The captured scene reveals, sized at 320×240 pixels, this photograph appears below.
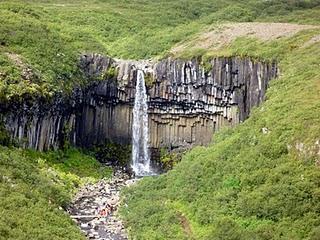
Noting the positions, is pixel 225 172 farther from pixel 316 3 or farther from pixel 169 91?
pixel 316 3

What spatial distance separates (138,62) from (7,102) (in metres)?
19.5

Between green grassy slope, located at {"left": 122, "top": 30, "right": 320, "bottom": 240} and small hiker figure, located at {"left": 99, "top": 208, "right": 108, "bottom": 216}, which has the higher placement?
green grassy slope, located at {"left": 122, "top": 30, "right": 320, "bottom": 240}

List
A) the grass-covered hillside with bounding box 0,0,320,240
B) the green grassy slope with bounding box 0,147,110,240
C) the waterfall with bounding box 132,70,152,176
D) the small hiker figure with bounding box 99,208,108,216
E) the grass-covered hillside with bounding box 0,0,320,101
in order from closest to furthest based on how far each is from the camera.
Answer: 1. the green grassy slope with bounding box 0,147,110,240
2. the grass-covered hillside with bounding box 0,0,320,240
3. the small hiker figure with bounding box 99,208,108,216
4. the grass-covered hillside with bounding box 0,0,320,101
5. the waterfall with bounding box 132,70,152,176

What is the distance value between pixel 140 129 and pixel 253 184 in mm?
24352

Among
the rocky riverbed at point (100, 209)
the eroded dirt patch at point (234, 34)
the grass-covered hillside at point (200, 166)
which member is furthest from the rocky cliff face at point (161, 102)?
the rocky riverbed at point (100, 209)

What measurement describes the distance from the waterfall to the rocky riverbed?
668 cm

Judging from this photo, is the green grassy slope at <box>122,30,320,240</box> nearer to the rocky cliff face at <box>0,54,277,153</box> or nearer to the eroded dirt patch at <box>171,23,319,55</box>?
the rocky cliff face at <box>0,54,277,153</box>

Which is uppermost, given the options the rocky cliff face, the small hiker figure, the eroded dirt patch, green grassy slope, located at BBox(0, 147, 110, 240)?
the eroded dirt patch

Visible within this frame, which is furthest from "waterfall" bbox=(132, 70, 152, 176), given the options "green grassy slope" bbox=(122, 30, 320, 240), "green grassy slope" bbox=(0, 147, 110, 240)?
"green grassy slope" bbox=(122, 30, 320, 240)

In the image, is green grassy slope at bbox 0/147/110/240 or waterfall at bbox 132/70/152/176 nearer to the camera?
green grassy slope at bbox 0/147/110/240

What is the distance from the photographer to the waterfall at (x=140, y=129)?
206 ft

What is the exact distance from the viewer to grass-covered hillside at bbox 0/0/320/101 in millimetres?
55625

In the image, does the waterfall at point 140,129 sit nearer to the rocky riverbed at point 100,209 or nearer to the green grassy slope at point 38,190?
the green grassy slope at point 38,190

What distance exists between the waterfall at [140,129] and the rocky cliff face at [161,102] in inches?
20.3
